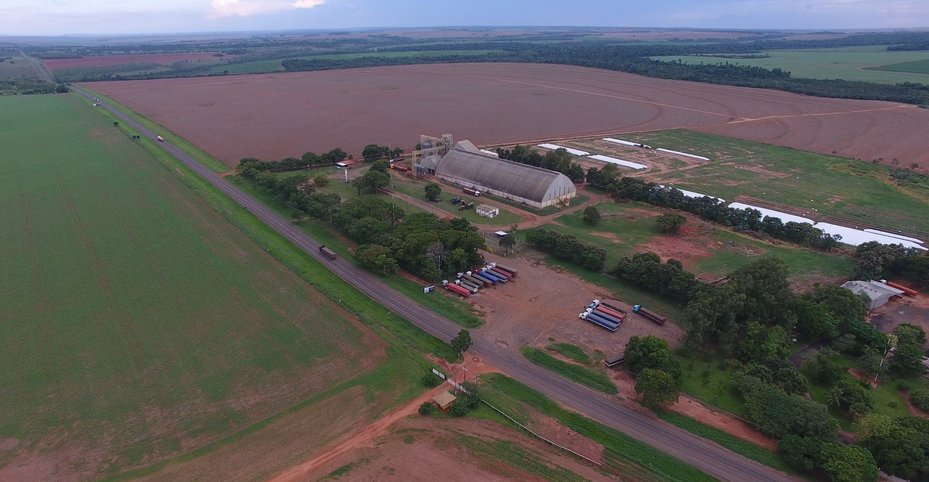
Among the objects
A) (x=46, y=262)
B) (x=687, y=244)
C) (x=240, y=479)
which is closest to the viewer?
(x=240, y=479)

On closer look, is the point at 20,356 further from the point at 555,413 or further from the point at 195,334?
the point at 555,413

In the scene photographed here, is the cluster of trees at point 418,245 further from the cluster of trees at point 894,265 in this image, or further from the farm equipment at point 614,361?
the cluster of trees at point 894,265

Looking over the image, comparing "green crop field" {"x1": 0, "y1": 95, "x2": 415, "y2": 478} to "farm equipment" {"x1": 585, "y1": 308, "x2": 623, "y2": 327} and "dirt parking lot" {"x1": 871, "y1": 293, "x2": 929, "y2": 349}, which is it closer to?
"farm equipment" {"x1": 585, "y1": 308, "x2": 623, "y2": 327}

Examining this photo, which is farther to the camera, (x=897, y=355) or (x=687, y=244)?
(x=687, y=244)

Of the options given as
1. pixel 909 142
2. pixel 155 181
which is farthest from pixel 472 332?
pixel 909 142

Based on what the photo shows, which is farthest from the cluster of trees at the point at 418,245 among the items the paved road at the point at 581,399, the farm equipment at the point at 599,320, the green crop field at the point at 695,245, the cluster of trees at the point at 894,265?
the cluster of trees at the point at 894,265

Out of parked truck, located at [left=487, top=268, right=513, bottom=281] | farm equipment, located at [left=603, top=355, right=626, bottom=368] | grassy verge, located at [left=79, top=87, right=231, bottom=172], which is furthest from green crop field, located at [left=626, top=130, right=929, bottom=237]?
grassy verge, located at [left=79, top=87, right=231, bottom=172]
